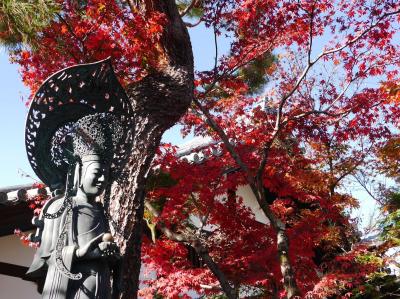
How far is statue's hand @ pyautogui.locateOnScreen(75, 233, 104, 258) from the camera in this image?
310 cm

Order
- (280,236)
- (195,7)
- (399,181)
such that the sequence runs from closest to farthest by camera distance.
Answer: (280,236) < (195,7) < (399,181)

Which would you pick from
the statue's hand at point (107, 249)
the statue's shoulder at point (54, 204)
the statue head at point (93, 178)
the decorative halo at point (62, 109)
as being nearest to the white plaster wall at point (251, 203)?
the decorative halo at point (62, 109)

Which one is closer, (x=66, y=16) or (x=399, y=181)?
(x=66, y=16)

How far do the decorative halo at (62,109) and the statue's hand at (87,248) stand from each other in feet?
2.34

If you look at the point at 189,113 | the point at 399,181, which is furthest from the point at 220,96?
the point at 399,181

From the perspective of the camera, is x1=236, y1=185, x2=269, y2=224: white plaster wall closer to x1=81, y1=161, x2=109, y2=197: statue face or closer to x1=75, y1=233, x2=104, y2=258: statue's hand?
x1=81, y1=161, x2=109, y2=197: statue face

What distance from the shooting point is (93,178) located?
11.3 ft

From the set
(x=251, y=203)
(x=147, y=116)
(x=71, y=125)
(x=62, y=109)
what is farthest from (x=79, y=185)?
(x=251, y=203)

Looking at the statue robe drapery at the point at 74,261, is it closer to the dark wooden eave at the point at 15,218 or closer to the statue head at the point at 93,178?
the statue head at the point at 93,178

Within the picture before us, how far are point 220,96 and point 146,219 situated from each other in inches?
156

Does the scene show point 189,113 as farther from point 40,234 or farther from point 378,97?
point 40,234

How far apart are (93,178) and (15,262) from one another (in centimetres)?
525

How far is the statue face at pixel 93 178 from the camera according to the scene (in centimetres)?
344

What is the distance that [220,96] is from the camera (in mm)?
11172
